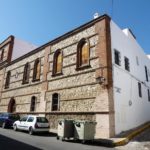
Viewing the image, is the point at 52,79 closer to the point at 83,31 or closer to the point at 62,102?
the point at 62,102

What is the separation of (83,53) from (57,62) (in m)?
3.56

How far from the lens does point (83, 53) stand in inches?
647

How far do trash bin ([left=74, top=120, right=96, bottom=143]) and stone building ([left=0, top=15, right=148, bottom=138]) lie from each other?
4.57ft

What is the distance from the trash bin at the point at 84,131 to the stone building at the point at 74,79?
1.39m

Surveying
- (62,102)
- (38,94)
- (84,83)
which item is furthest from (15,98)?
(84,83)

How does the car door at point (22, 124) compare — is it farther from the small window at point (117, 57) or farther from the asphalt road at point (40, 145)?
the small window at point (117, 57)

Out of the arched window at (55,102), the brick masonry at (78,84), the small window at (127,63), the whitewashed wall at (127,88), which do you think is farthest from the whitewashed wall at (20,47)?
the small window at (127,63)

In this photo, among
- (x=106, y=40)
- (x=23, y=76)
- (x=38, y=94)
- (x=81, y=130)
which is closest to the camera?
(x=81, y=130)

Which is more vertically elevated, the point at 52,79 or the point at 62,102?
the point at 52,79

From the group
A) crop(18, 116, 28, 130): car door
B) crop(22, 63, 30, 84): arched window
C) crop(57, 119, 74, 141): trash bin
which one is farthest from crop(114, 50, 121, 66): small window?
crop(22, 63, 30, 84): arched window

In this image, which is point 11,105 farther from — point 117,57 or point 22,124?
point 117,57

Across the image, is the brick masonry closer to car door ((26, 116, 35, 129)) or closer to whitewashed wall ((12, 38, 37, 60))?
car door ((26, 116, 35, 129))

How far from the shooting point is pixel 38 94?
1967 centimetres

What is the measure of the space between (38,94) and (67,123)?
836cm
